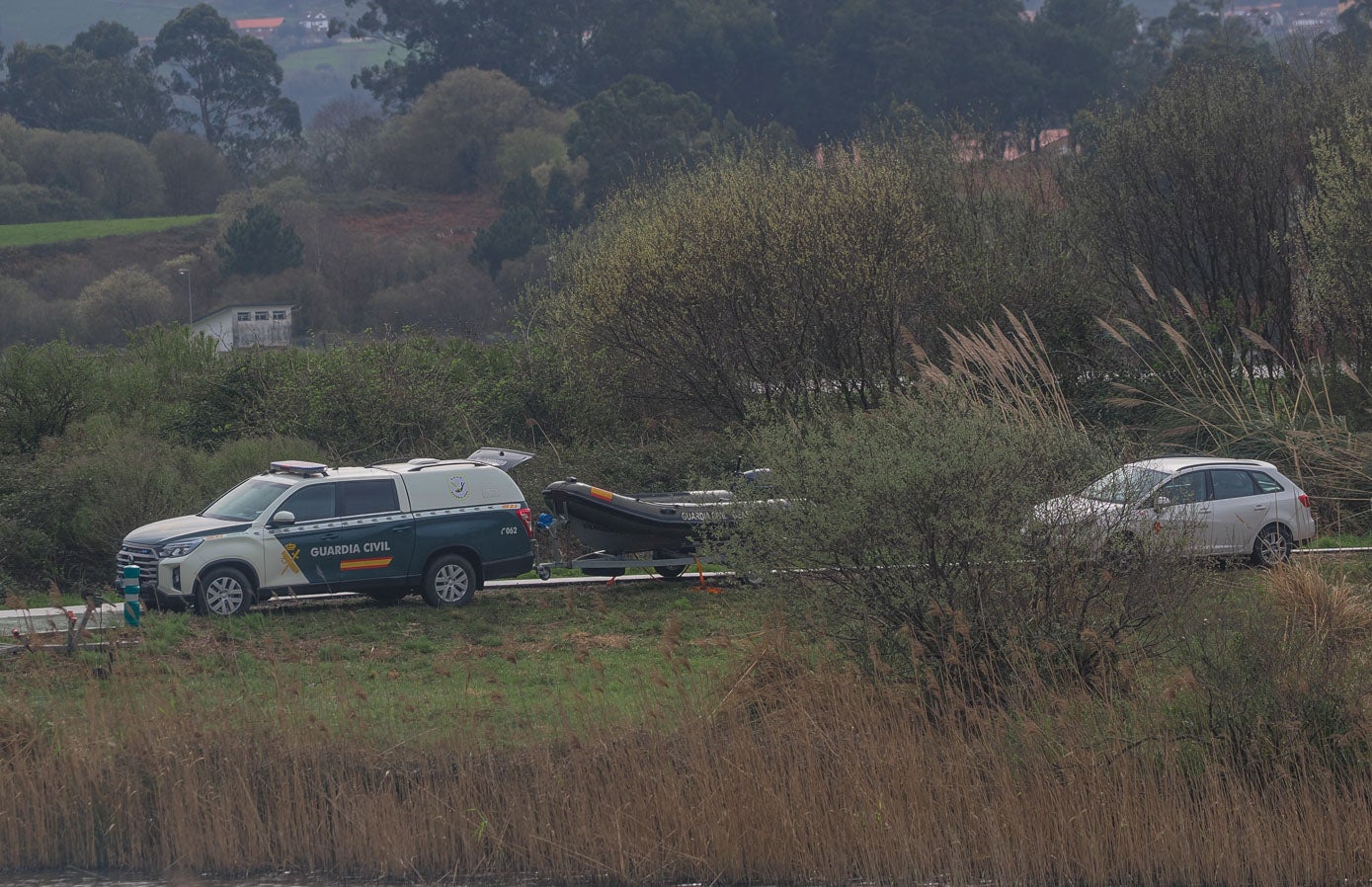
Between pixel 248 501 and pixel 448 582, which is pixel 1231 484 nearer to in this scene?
pixel 448 582

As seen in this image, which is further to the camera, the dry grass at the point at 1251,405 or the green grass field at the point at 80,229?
the green grass field at the point at 80,229

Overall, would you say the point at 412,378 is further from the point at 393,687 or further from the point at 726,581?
the point at 393,687

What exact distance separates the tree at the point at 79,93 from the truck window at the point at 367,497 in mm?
Answer: 94874

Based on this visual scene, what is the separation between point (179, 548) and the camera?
15.8m

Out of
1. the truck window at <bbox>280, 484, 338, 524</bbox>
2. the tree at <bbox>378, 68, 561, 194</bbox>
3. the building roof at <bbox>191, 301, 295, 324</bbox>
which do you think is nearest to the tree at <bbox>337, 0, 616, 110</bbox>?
the tree at <bbox>378, 68, 561, 194</bbox>

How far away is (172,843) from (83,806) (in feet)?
2.16

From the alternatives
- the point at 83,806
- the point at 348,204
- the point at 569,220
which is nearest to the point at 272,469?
the point at 83,806

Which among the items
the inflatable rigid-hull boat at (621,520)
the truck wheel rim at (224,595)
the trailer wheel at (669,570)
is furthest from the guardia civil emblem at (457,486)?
the truck wheel rim at (224,595)

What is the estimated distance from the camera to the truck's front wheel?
51.1ft

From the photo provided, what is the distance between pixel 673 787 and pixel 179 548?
8.97 m

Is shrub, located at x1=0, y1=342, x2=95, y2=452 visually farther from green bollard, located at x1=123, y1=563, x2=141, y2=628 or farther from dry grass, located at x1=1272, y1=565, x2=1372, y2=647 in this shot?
dry grass, located at x1=1272, y1=565, x2=1372, y2=647

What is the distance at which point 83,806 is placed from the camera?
9.27m

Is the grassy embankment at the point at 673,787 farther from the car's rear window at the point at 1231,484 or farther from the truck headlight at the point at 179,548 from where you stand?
the car's rear window at the point at 1231,484

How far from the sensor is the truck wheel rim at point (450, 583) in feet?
55.8
